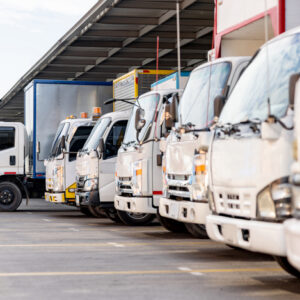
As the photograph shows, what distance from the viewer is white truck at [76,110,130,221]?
16516 mm

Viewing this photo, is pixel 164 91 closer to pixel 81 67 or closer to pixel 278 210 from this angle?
pixel 278 210

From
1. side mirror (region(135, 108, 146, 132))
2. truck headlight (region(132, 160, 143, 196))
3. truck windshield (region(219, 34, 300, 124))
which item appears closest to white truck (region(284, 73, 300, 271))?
truck windshield (region(219, 34, 300, 124))

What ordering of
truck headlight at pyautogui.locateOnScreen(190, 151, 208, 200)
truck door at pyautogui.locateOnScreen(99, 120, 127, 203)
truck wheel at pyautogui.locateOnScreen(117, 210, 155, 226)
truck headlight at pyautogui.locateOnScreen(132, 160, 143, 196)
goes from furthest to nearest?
truck door at pyautogui.locateOnScreen(99, 120, 127, 203), truck wheel at pyautogui.locateOnScreen(117, 210, 155, 226), truck headlight at pyautogui.locateOnScreen(132, 160, 143, 196), truck headlight at pyautogui.locateOnScreen(190, 151, 208, 200)

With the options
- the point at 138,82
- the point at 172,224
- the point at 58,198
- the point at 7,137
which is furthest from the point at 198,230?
the point at 7,137

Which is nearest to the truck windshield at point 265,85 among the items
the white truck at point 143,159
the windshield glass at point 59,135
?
the white truck at point 143,159

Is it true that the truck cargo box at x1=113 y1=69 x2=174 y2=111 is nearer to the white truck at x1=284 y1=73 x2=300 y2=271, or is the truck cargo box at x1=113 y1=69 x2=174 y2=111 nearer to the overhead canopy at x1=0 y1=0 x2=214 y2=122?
the overhead canopy at x1=0 y1=0 x2=214 y2=122

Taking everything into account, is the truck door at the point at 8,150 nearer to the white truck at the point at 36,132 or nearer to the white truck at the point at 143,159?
the white truck at the point at 36,132

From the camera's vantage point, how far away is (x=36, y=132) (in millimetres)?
23219

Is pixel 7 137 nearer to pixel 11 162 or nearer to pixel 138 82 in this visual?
pixel 11 162

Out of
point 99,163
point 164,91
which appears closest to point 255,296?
point 164,91

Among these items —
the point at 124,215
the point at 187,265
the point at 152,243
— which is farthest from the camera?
the point at 124,215

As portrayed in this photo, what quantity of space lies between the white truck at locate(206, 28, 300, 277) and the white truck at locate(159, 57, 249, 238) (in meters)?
Result: 1.53

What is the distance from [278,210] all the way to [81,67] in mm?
29821

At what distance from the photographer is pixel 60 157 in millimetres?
19734
